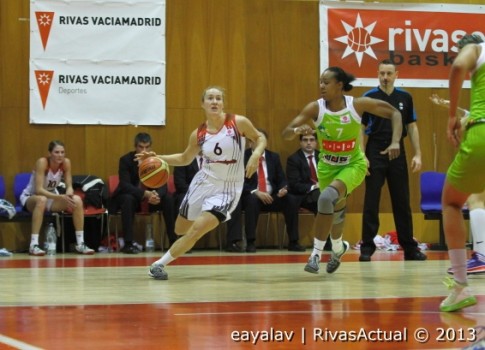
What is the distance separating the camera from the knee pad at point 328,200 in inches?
290

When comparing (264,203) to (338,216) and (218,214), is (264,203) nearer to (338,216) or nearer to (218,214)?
(338,216)

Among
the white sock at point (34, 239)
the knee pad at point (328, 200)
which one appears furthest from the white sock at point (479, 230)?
the white sock at point (34, 239)

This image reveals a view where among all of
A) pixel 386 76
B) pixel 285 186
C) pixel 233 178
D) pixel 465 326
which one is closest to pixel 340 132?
pixel 233 178

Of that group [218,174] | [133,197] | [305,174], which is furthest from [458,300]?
[305,174]

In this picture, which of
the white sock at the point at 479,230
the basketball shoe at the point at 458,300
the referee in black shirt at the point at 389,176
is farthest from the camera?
the referee in black shirt at the point at 389,176

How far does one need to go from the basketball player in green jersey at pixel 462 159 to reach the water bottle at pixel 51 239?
7619 mm

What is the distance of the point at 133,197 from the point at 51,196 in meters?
1.13

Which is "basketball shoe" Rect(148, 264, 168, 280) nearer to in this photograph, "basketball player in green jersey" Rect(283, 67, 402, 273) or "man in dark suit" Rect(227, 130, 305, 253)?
"basketball player in green jersey" Rect(283, 67, 402, 273)

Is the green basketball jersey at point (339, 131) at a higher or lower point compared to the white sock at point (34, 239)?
higher

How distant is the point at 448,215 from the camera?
4.93 metres

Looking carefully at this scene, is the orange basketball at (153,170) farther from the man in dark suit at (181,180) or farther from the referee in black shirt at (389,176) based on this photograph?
the man in dark suit at (181,180)

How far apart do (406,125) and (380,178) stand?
0.71 m

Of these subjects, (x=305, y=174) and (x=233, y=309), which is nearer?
(x=233, y=309)

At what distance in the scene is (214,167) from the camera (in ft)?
24.8
